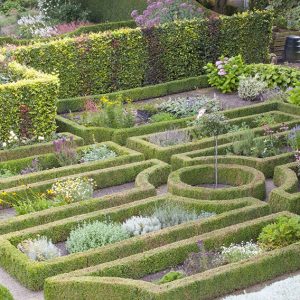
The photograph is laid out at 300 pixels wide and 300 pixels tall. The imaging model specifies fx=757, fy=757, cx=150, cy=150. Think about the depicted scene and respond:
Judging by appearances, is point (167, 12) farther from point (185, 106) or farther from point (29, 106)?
point (29, 106)

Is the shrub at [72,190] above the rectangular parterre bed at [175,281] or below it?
below

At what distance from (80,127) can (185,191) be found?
15.3ft

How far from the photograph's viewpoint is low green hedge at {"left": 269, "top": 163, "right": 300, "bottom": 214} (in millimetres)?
12664

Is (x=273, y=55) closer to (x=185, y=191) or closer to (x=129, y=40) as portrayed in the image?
(x=129, y=40)

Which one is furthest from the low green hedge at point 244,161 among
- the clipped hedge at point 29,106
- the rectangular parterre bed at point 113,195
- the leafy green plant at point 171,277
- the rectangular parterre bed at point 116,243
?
the leafy green plant at point 171,277

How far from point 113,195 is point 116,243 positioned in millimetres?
2091

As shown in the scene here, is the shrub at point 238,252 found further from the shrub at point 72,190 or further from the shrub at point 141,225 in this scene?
the shrub at point 72,190

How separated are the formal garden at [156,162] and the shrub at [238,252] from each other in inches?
0.8

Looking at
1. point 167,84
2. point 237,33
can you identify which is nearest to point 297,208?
point 167,84

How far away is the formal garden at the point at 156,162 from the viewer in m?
10.6

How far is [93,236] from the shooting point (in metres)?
11.5

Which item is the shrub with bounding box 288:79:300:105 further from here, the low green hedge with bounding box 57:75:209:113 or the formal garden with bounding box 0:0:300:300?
the low green hedge with bounding box 57:75:209:113

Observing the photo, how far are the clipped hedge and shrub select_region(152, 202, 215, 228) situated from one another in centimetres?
504

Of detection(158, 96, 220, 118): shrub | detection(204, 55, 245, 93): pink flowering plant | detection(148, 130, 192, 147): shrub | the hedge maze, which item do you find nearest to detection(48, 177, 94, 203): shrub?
the hedge maze
